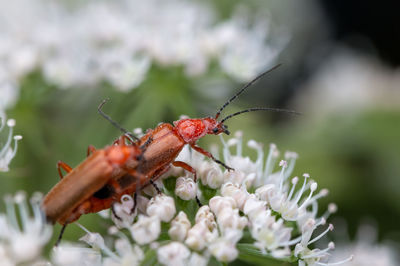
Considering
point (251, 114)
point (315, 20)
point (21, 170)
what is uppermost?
point (315, 20)

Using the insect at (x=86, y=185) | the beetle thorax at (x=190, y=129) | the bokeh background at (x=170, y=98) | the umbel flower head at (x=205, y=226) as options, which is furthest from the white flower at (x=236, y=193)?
the bokeh background at (x=170, y=98)

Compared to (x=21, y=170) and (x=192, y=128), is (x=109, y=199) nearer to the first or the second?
(x=192, y=128)

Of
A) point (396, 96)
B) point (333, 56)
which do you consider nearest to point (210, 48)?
point (396, 96)

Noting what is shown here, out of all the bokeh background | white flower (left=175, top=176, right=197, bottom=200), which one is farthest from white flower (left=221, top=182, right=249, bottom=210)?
the bokeh background

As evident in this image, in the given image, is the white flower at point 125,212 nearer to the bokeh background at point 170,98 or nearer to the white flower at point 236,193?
the white flower at point 236,193

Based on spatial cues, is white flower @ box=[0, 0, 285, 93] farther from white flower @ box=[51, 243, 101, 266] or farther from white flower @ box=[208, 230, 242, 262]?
white flower @ box=[208, 230, 242, 262]

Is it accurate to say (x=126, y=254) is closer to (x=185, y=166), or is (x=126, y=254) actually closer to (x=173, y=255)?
(x=173, y=255)
